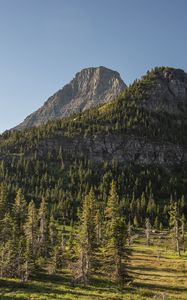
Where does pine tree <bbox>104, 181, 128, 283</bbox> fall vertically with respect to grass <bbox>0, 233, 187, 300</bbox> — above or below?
above

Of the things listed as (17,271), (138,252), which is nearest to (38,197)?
(138,252)

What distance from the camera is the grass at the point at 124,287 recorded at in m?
54.6

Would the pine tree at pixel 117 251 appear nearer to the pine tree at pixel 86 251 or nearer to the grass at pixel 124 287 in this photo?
the grass at pixel 124 287

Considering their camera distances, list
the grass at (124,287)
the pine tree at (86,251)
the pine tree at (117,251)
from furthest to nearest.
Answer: the pine tree at (86,251) → the pine tree at (117,251) → the grass at (124,287)

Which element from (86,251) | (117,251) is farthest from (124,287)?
(86,251)

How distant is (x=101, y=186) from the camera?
195 metres

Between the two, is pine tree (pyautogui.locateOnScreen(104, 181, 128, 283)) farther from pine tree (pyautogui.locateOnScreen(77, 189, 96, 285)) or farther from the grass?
pine tree (pyautogui.locateOnScreen(77, 189, 96, 285))

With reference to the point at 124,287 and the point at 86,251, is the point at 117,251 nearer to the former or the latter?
the point at 124,287

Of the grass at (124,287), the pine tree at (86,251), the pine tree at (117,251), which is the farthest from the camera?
the pine tree at (86,251)

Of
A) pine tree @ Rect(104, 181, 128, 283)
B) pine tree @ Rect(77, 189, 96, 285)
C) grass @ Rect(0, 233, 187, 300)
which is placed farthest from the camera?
pine tree @ Rect(77, 189, 96, 285)

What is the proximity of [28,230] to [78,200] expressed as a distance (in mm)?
91218

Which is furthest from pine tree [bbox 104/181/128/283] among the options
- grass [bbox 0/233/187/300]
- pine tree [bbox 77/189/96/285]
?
pine tree [bbox 77/189/96/285]

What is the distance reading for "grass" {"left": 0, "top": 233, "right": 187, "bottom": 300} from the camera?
2149 inches

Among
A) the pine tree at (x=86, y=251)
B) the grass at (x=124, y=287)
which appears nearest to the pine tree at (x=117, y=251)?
the grass at (x=124, y=287)
